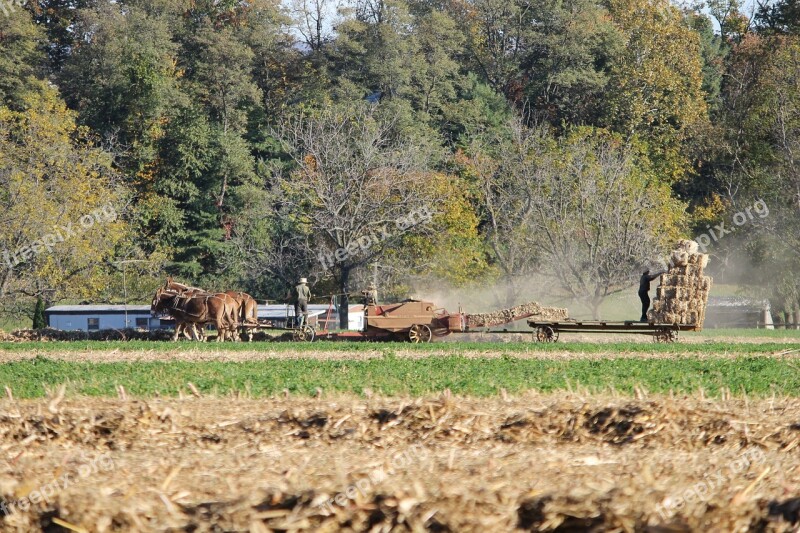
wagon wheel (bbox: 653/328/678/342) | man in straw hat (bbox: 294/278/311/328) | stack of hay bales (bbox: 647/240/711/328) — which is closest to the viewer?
stack of hay bales (bbox: 647/240/711/328)

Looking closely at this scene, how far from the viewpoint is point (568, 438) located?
11.3m

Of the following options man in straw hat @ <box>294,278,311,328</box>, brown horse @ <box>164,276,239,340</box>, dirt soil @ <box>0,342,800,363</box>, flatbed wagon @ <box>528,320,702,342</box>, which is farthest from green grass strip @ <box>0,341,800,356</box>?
brown horse @ <box>164,276,239,340</box>

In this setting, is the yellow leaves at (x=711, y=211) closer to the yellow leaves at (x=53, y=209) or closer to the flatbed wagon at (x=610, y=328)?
the yellow leaves at (x=53, y=209)

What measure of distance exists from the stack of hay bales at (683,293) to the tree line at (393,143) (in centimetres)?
1626

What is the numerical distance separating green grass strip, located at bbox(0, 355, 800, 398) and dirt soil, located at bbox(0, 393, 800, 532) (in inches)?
163

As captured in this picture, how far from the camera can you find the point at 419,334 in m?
32.9

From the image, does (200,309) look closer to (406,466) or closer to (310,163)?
(310,163)

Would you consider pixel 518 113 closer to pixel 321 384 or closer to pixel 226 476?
pixel 321 384

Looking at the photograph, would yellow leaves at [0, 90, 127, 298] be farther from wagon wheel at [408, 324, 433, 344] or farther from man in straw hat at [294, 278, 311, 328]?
wagon wheel at [408, 324, 433, 344]

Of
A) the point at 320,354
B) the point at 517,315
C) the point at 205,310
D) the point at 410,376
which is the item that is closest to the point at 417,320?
the point at 517,315

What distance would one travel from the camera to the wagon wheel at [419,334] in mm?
32844

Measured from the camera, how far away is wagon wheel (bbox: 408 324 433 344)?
1293 inches

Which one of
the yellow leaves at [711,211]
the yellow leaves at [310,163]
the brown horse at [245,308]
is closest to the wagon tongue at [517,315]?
the brown horse at [245,308]

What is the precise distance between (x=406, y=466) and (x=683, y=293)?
22.5 m
